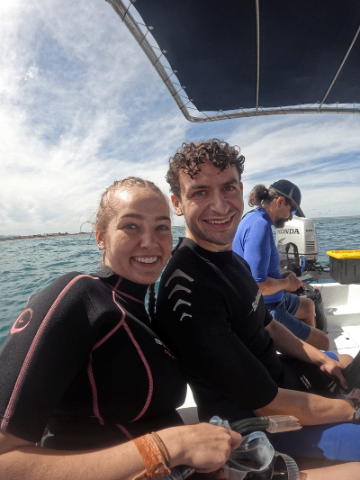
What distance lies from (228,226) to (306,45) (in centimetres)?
229

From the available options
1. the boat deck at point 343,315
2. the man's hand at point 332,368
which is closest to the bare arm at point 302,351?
the man's hand at point 332,368

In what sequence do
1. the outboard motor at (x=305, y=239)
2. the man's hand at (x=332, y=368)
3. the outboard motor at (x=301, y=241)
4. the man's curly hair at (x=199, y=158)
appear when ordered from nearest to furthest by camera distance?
the man's curly hair at (x=199, y=158), the man's hand at (x=332, y=368), the outboard motor at (x=301, y=241), the outboard motor at (x=305, y=239)

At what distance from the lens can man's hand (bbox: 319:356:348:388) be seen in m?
1.49

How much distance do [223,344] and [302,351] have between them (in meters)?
0.95

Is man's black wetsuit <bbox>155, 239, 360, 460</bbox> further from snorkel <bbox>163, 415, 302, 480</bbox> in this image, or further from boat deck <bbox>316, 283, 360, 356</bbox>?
boat deck <bbox>316, 283, 360, 356</bbox>

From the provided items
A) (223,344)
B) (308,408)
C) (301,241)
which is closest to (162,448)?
(223,344)

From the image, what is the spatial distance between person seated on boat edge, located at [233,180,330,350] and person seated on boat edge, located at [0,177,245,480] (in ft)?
4.58

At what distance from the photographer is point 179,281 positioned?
1107 millimetres

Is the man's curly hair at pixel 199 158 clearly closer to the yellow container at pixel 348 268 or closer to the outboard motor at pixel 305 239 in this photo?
the yellow container at pixel 348 268

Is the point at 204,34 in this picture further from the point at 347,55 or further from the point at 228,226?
the point at 228,226

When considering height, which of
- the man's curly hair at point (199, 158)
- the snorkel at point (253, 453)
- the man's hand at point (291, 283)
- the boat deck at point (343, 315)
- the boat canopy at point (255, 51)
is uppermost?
the boat canopy at point (255, 51)

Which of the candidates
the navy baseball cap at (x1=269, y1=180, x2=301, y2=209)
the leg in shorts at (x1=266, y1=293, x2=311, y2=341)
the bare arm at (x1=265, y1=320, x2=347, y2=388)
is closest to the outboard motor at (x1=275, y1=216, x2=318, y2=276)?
the navy baseball cap at (x1=269, y1=180, x2=301, y2=209)

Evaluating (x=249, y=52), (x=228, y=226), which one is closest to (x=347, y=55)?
(x=249, y=52)

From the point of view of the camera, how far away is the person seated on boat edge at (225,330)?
100cm
